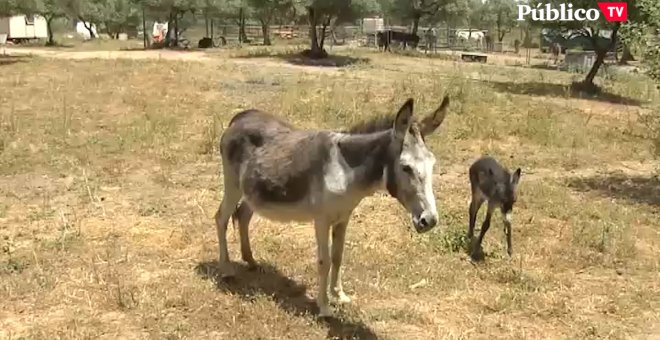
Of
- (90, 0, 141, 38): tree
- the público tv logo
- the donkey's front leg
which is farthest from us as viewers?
(90, 0, 141, 38): tree

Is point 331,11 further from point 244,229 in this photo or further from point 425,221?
point 425,221

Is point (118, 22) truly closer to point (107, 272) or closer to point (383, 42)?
point (383, 42)

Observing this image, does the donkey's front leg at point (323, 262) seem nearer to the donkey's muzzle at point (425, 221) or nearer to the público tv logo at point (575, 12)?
the donkey's muzzle at point (425, 221)

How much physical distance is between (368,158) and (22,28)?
57.7 meters

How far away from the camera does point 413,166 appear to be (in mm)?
4793

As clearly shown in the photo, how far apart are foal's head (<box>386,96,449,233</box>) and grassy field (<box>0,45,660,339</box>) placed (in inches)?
50.9

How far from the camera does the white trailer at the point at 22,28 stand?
5372 cm

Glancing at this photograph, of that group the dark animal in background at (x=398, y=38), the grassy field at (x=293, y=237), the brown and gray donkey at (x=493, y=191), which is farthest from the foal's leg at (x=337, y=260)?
the dark animal in background at (x=398, y=38)

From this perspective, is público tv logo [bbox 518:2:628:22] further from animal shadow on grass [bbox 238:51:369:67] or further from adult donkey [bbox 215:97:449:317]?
adult donkey [bbox 215:97:449:317]

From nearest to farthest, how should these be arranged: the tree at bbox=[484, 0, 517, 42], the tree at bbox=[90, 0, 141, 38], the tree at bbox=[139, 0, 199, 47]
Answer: the tree at bbox=[139, 0, 199, 47] → the tree at bbox=[90, 0, 141, 38] → the tree at bbox=[484, 0, 517, 42]


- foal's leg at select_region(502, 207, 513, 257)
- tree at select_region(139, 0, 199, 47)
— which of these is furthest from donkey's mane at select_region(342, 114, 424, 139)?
tree at select_region(139, 0, 199, 47)

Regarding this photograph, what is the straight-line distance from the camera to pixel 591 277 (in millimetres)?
6988

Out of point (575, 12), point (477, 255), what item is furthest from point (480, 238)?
point (575, 12)

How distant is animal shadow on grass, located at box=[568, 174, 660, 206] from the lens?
1040 centimetres
